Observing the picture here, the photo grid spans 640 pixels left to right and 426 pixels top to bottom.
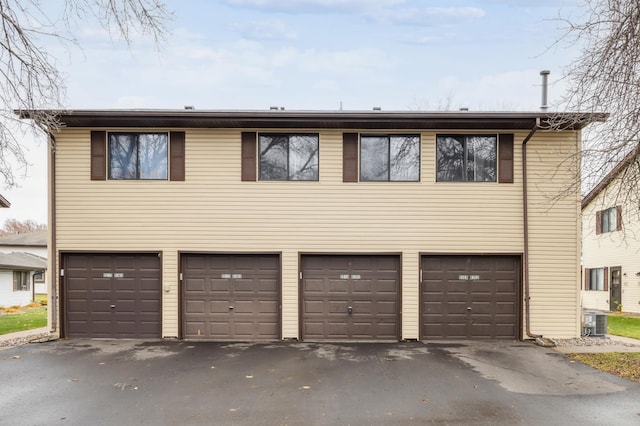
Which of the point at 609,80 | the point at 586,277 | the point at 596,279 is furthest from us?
the point at 586,277

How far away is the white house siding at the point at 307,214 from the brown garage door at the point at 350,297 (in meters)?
0.30

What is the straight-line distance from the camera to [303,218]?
1127 centimetres

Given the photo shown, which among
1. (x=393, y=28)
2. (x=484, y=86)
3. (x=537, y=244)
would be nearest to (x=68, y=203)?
(x=393, y=28)

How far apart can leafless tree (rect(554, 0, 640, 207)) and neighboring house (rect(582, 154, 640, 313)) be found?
1274cm

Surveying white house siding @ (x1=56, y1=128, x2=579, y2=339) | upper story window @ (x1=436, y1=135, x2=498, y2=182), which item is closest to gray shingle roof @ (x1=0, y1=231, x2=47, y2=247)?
white house siding @ (x1=56, y1=128, x2=579, y2=339)

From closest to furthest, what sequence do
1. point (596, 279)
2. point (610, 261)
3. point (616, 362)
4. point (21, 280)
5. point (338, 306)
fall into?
point (616, 362), point (338, 306), point (610, 261), point (596, 279), point (21, 280)

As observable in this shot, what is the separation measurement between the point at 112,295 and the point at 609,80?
38.1 ft

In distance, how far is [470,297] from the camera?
11180 millimetres

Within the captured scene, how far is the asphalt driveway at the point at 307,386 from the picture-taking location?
5988mm

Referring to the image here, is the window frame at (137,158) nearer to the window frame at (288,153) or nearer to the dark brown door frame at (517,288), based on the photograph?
the window frame at (288,153)

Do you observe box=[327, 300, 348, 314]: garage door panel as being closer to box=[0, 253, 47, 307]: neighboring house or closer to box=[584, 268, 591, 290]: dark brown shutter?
box=[584, 268, 591, 290]: dark brown shutter

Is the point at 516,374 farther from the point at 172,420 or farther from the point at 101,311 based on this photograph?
the point at 101,311

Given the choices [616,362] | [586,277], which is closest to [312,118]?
[616,362]

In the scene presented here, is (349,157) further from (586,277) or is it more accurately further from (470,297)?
(586,277)
